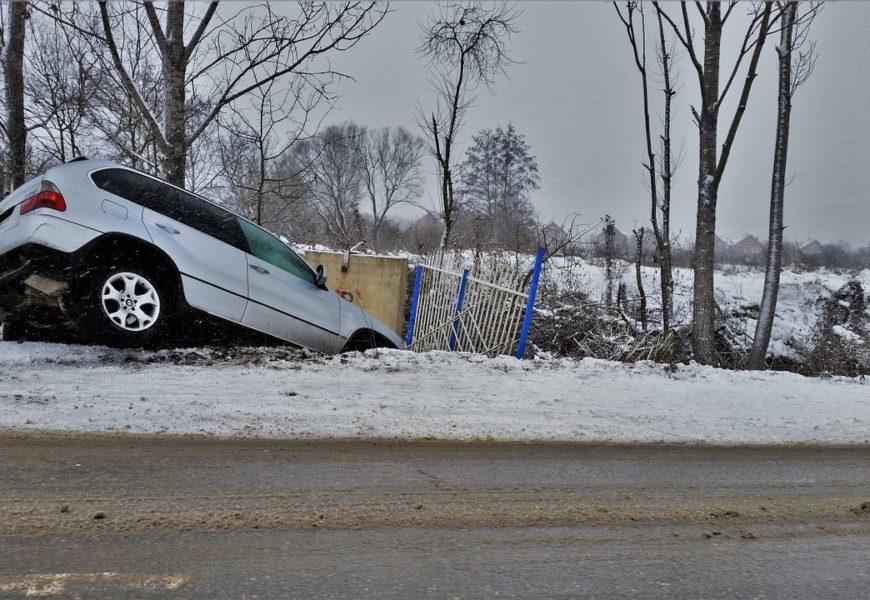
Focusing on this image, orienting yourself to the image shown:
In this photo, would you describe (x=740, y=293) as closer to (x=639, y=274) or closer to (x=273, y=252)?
(x=639, y=274)

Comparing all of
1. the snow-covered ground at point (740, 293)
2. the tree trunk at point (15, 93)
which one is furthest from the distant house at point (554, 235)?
the tree trunk at point (15, 93)

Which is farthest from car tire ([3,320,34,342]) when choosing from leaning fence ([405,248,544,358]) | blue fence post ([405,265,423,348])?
blue fence post ([405,265,423,348])

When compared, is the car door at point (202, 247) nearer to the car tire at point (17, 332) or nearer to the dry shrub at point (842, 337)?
the car tire at point (17, 332)

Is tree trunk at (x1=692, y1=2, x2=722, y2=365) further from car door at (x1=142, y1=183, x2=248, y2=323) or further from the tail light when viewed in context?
the tail light

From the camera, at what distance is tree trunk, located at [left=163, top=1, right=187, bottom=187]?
26.6 feet

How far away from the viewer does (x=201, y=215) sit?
20.5 ft

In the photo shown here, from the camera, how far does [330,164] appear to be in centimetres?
3794

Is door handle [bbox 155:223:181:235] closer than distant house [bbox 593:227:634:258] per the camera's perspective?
Yes

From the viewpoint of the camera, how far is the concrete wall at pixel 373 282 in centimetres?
1048

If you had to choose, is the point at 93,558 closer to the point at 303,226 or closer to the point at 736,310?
the point at 736,310

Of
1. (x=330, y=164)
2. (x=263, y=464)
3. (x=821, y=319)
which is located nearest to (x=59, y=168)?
(x=263, y=464)

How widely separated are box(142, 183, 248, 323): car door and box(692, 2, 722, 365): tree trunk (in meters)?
6.60

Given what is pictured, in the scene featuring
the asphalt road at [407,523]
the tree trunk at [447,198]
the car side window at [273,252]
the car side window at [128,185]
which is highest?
the tree trunk at [447,198]

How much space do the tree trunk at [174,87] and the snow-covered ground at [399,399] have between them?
3477 millimetres
